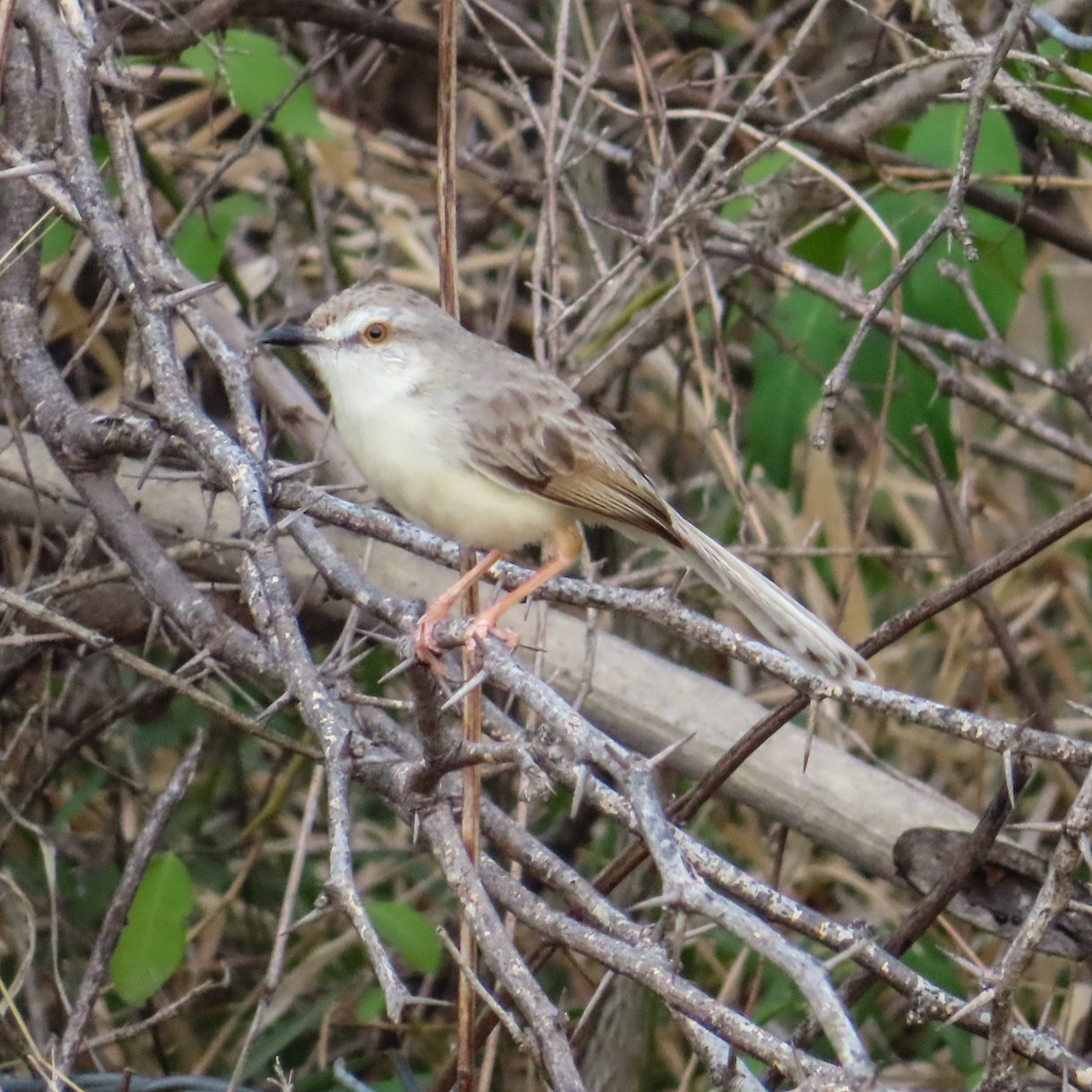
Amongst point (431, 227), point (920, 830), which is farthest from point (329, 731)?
point (431, 227)

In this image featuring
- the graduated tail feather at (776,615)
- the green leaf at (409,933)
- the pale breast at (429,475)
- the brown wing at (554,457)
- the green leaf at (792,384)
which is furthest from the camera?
the green leaf at (792,384)

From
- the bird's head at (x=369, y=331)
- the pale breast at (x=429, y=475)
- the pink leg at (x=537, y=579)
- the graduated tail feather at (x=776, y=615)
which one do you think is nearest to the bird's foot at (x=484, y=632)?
the pink leg at (x=537, y=579)

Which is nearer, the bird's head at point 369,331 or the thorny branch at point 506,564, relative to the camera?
the thorny branch at point 506,564

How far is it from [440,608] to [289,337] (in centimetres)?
81

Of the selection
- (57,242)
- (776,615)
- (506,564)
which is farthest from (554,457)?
(57,242)

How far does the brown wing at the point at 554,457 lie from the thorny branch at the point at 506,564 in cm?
29

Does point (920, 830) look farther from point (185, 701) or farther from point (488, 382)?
point (185, 701)

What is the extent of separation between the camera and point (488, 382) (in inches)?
148

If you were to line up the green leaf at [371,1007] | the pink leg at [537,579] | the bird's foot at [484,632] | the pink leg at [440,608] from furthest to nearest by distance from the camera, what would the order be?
1. the green leaf at [371,1007]
2. the pink leg at [537,579]
3. the pink leg at [440,608]
4. the bird's foot at [484,632]

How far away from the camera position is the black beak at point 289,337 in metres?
3.54

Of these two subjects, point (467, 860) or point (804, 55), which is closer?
point (467, 860)

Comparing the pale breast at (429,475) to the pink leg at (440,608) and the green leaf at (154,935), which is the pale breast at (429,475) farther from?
the green leaf at (154,935)

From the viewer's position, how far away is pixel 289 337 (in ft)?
11.8

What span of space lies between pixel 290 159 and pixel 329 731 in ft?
11.1
